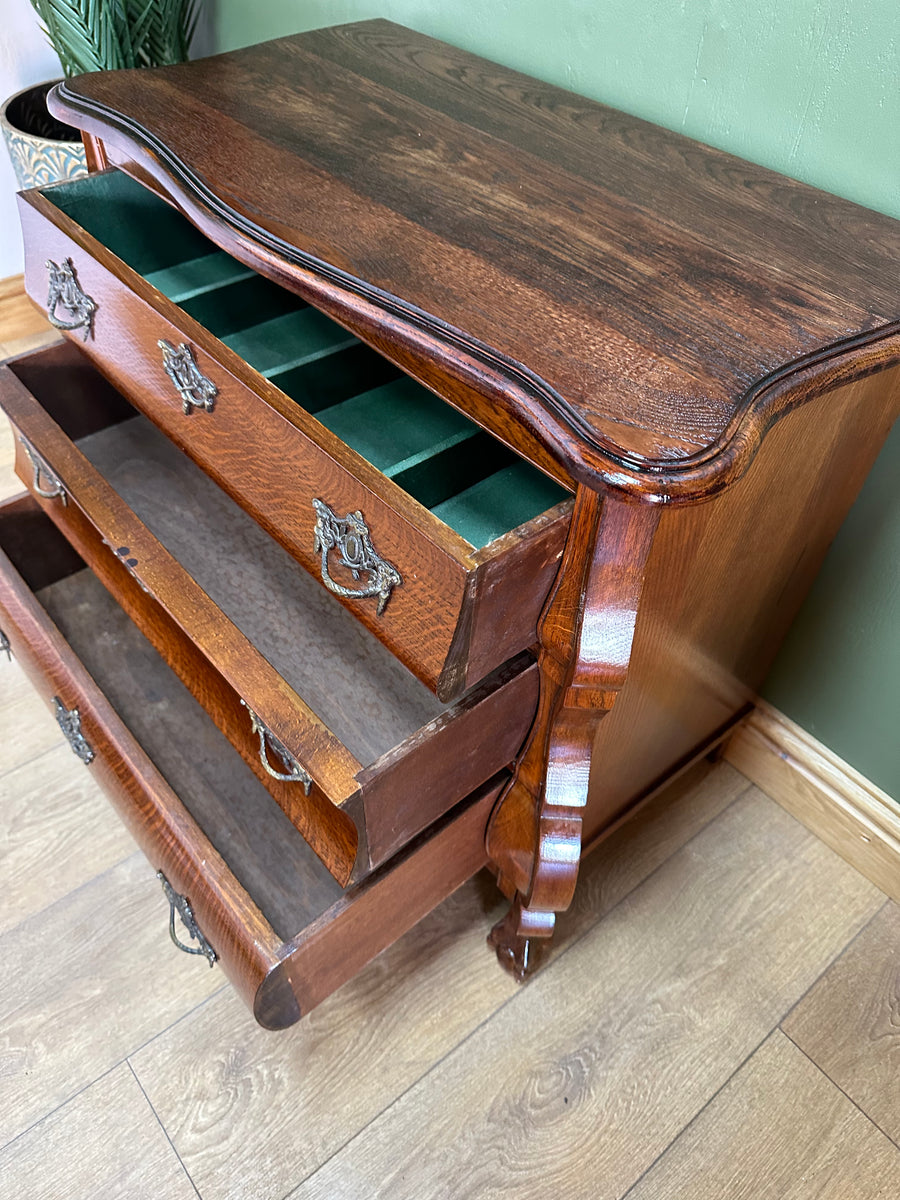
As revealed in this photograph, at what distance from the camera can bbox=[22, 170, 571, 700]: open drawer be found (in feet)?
1.69

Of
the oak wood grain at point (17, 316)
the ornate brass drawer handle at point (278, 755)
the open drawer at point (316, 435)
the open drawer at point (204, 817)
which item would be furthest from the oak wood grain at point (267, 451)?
the oak wood grain at point (17, 316)

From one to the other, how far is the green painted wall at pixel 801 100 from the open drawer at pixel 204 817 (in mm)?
445

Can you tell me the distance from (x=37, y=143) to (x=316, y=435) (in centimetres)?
103

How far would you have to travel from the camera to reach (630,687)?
67 cm

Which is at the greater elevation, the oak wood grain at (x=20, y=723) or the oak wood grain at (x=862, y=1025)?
the oak wood grain at (x=862, y=1025)

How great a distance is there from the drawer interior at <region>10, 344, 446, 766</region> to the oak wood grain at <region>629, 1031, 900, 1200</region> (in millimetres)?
482

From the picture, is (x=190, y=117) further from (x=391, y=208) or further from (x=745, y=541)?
Answer: (x=745, y=541)

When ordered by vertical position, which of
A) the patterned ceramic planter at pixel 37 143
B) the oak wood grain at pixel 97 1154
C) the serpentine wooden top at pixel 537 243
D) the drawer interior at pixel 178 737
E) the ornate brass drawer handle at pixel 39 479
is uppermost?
the serpentine wooden top at pixel 537 243

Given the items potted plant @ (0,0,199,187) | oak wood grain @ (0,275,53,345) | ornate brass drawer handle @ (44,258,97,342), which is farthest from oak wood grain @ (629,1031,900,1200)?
oak wood grain @ (0,275,53,345)

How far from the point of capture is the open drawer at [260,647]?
1.90 feet

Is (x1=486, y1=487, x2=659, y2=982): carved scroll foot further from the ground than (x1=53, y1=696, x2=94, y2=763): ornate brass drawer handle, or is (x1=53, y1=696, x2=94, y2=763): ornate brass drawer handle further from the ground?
(x1=486, y1=487, x2=659, y2=982): carved scroll foot

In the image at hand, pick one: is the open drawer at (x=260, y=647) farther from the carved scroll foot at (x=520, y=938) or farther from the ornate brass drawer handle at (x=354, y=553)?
the carved scroll foot at (x=520, y=938)

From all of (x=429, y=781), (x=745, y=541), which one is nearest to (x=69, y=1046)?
(x=429, y=781)

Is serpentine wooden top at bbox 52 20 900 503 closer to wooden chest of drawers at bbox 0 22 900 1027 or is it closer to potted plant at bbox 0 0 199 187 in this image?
wooden chest of drawers at bbox 0 22 900 1027
